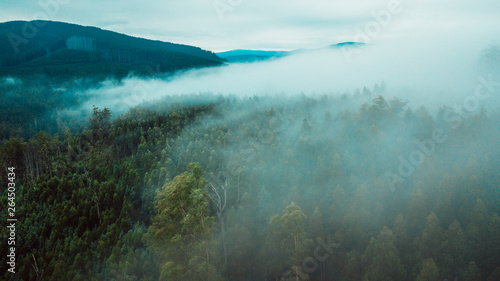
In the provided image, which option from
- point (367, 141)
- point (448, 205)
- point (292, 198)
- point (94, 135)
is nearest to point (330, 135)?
point (367, 141)

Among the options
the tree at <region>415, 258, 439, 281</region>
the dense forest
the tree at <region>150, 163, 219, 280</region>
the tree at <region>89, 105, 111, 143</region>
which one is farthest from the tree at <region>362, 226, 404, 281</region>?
the tree at <region>89, 105, 111, 143</region>

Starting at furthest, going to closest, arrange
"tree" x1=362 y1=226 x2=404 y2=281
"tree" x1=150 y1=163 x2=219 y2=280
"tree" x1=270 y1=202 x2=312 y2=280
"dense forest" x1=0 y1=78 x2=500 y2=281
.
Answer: "tree" x1=362 y1=226 x2=404 y2=281, "dense forest" x1=0 y1=78 x2=500 y2=281, "tree" x1=270 y1=202 x2=312 y2=280, "tree" x1=150 y1=163 x2=219 y2=280

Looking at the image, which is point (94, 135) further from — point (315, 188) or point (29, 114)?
point (29, 114)

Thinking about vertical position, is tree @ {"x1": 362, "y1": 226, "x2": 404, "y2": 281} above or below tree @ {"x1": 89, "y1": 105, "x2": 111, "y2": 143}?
below

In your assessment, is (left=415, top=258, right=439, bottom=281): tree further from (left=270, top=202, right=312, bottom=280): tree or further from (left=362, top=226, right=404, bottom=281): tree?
(left=270, top=202, right=312, bottom=280): tree

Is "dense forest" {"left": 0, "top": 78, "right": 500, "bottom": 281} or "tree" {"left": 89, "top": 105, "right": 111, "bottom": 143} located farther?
"tree" {"left": 89, "top": 105, "right": 111, "bottom": 143}

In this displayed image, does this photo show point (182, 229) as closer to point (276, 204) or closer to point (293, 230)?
point (293, 230)

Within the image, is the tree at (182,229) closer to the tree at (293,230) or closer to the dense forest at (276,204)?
the dense forest at (276,204)

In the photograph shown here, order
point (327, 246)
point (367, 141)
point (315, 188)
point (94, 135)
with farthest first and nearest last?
point (94, 135), point (367, 141), point (315, 188), point (327, 246)
